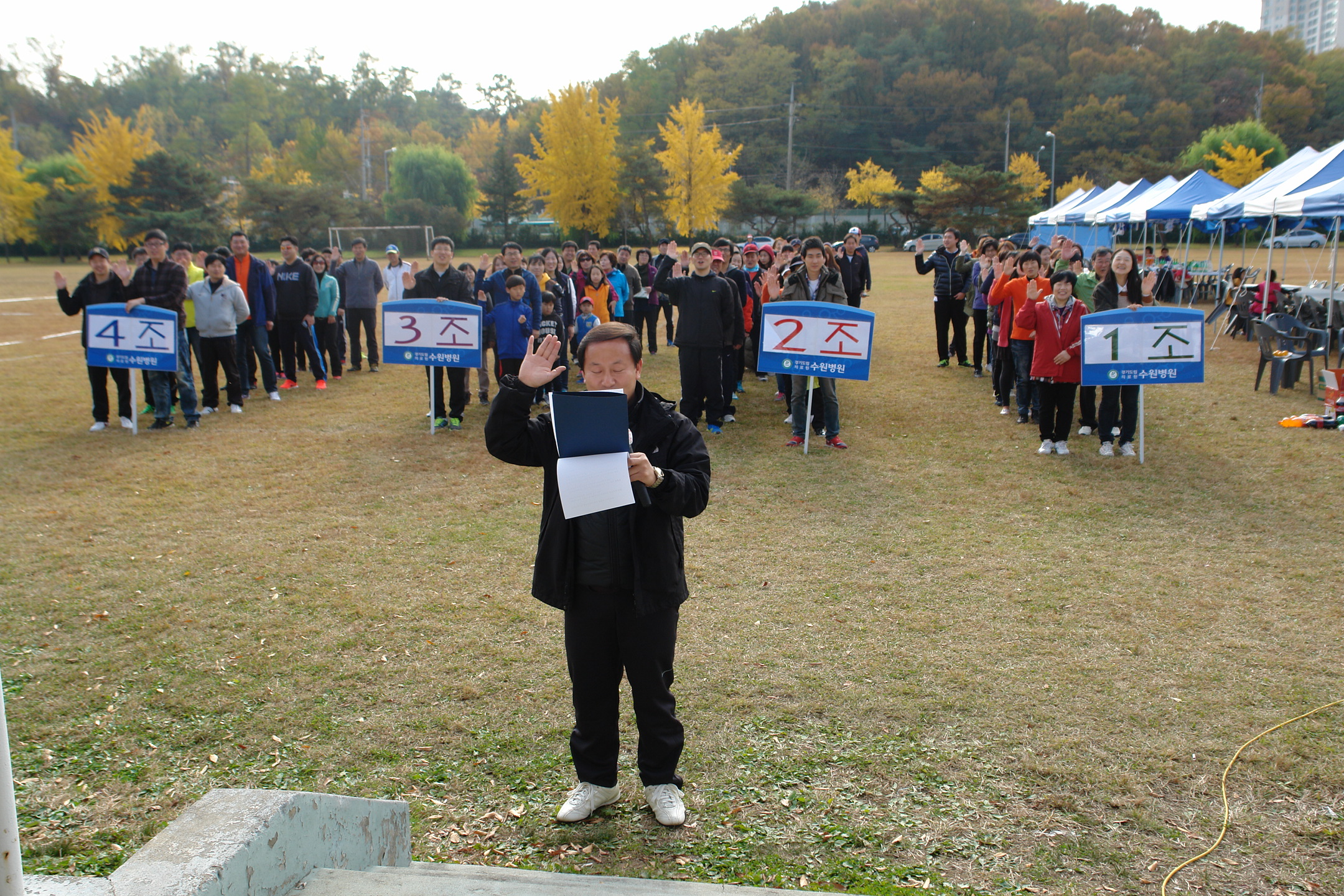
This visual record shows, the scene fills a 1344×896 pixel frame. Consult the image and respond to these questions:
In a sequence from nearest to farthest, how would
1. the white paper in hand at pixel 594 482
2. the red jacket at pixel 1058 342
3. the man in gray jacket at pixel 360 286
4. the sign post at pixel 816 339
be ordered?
1. the white paper in hand at pixel 594 482
2. the red jacket at pixel 1058 342
3. the sign post at pixel 816 339
4. the man in gray jacket at pixel 360 286

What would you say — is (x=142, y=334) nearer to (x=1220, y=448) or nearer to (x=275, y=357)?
(x=275, y=357)

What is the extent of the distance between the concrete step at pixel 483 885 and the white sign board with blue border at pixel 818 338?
278 inches

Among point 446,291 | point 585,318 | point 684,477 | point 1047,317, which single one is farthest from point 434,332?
point 684,477

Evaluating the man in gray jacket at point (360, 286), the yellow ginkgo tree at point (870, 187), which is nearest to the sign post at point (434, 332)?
the man in gray jacket at point (360, 286)

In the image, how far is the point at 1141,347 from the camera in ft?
29.1

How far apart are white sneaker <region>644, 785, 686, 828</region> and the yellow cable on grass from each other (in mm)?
1750

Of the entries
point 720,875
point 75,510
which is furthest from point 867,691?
point 75,510

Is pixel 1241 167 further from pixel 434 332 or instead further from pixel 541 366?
pixel 541 366

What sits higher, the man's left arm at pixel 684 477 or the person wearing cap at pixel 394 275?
the person wearing cap at pixel 394 275

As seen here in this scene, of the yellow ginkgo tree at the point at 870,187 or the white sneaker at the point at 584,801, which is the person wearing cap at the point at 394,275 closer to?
the white sneaker at the point at 584,801

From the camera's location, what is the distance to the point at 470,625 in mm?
5508

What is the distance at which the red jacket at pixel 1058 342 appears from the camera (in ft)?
30.1

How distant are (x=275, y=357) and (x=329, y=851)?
46.6 feet

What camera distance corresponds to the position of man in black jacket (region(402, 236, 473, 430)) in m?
11.2
